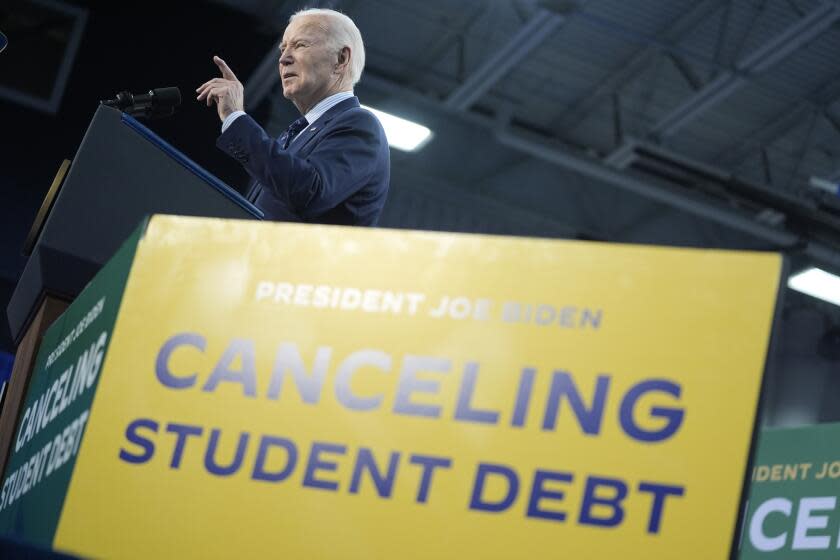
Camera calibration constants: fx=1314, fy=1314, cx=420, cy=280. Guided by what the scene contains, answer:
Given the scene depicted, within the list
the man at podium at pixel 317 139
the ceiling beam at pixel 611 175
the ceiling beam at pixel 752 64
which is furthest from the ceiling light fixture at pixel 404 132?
the man at podium at pixel 317 139

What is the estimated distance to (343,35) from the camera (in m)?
1.98

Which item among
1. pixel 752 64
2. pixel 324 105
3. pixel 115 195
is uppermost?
pixel 752 64

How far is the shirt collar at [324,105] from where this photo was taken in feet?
6.32

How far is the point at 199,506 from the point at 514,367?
0.31 meters

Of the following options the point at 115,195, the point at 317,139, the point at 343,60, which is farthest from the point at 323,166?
the point at 343,60

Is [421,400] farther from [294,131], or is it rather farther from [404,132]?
[404,132]

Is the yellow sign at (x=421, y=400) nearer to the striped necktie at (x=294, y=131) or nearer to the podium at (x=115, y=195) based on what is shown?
the podium at (x=115, y=195)

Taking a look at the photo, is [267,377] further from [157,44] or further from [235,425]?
[157,44]

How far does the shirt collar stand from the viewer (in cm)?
193

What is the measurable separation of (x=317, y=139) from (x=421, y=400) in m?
0.72

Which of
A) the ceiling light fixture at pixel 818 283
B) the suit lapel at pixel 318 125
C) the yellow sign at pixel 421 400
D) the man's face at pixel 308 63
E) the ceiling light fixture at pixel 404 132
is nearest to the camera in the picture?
the yellow sign at pixel 421 400

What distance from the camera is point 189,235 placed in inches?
50.1

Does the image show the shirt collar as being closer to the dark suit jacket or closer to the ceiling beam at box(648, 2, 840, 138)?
the dark suit jacket

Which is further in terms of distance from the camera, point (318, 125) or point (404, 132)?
point (404, 132)
